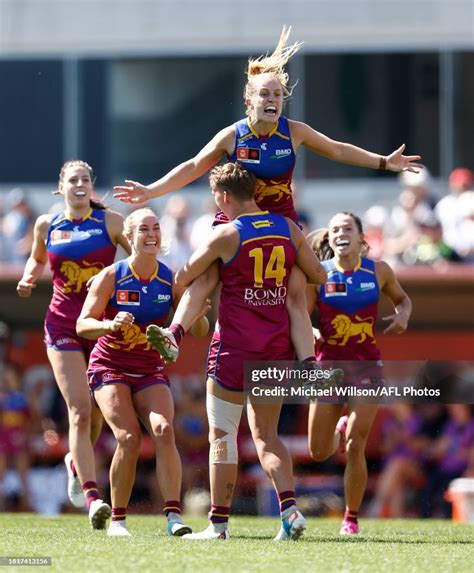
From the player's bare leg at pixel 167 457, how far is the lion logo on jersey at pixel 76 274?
1375 millimetres

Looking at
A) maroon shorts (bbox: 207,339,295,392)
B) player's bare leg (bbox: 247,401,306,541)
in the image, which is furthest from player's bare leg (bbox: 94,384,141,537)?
player's bare leg (bbox: 247,401,306,541)

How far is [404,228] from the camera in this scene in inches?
603

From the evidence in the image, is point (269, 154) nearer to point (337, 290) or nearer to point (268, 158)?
point (268, 158)

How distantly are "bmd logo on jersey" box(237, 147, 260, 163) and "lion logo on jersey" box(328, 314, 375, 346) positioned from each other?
59.3 inches

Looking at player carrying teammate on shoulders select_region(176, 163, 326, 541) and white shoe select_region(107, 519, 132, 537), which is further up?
player carrying teammate on shoulders select_region(176, 163, 326, 541)

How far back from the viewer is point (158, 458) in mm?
8391

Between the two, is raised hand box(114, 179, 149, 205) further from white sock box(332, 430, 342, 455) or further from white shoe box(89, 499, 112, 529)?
white sock box(332, 430, 342, 455)

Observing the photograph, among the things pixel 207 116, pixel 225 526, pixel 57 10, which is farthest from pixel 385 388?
pixel 57 10

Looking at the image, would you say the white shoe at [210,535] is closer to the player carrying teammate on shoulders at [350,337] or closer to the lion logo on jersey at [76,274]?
the player carrying teammate on shoulders at [350,337]

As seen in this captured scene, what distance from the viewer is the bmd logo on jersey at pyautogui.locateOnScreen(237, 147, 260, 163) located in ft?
28.0

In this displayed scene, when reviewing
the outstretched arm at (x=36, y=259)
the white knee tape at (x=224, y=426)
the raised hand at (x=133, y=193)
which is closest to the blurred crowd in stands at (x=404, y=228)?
the outstretched arm at (x=36, y=259)

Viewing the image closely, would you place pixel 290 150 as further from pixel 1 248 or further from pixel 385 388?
pixel 1 248

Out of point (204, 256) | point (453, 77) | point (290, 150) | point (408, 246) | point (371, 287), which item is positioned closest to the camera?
point (204, 256)

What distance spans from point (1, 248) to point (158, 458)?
7886 millimetres
